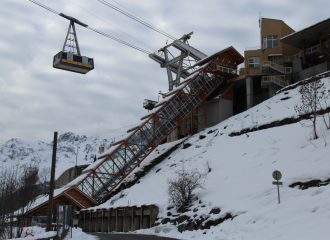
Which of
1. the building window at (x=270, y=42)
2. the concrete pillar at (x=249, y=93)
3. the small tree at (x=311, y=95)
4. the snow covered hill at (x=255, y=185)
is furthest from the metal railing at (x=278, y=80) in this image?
the small tree at (x=311, y=95)

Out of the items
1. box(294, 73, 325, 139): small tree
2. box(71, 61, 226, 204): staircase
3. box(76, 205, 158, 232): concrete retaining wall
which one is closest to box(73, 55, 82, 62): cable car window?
box(71, 61, 226, 204): staircase

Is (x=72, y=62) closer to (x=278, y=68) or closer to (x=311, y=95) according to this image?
(x=311, y=95)

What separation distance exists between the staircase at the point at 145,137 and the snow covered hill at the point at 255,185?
170 inches

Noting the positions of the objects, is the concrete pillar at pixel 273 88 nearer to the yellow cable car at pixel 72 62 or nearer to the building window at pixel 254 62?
the building window at pixel 254 62

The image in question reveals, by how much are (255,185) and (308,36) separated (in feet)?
113

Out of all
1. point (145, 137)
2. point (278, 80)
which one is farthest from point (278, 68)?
point (145, 137)

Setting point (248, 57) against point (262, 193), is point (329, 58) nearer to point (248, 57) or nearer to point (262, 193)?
point (248, 57)

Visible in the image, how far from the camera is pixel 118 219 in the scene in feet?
103

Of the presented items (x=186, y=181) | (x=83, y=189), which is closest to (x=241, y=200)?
(x=186, y=181)

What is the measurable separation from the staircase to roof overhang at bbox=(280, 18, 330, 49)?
12.2 meters

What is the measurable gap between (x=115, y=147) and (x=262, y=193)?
88.6 feet

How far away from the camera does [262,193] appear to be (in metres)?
20.2

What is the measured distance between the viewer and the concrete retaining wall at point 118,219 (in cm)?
2741

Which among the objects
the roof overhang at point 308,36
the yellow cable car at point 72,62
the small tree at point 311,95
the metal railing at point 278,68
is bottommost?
the small tree at point 311,95
